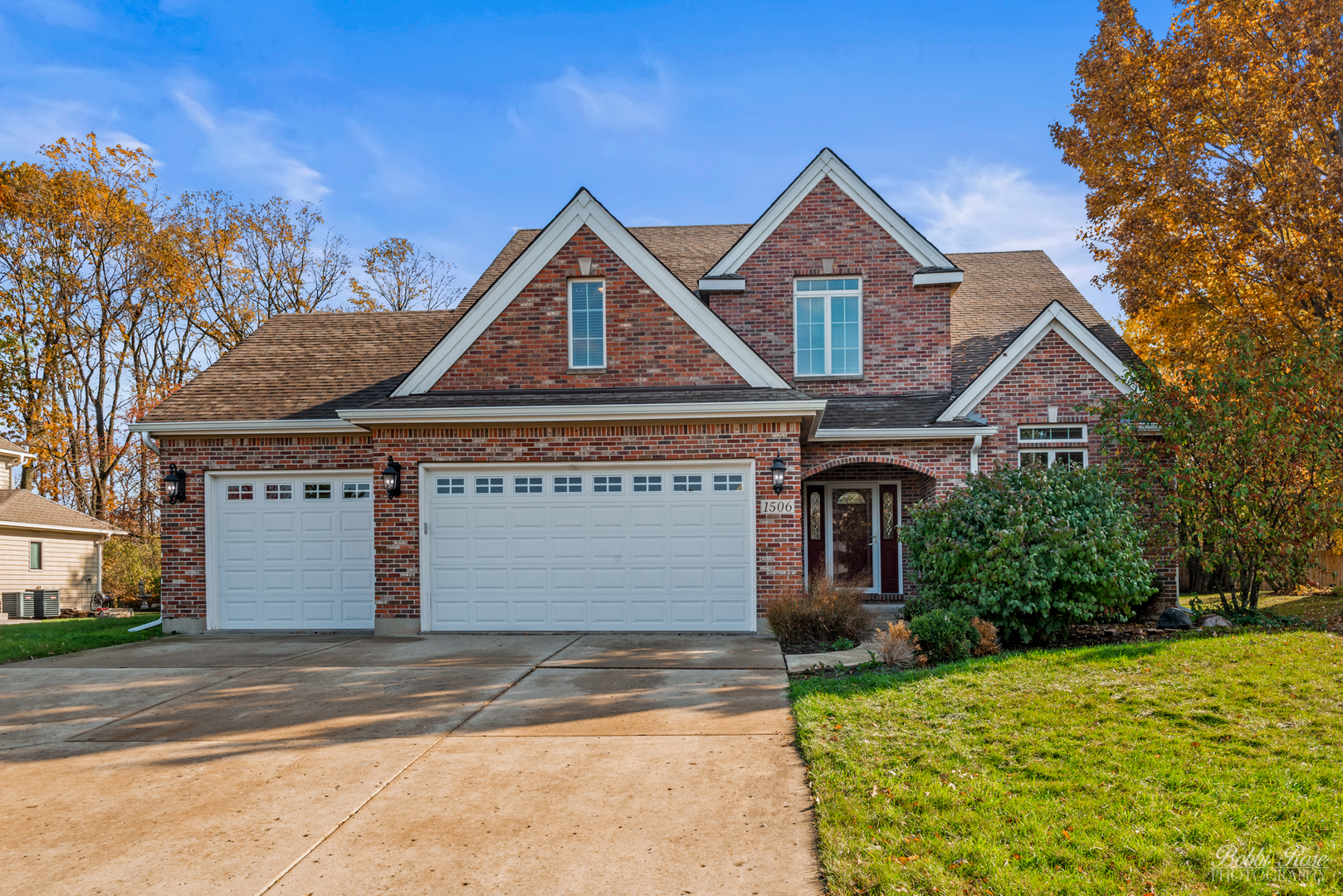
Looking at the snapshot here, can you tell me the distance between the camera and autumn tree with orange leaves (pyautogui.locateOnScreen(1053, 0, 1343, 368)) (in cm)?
1303

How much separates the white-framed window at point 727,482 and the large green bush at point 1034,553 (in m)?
2.52

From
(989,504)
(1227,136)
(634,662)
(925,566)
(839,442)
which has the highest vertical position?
(1227,136)

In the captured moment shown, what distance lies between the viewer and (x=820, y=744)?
5773 mm

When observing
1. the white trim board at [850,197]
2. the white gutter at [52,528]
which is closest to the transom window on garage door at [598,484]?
the white trim board at [850,197]

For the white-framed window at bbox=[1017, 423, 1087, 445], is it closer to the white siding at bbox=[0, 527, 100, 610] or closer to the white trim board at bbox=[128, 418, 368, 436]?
the white trim board at bbox=[128, 418, 368, 436]

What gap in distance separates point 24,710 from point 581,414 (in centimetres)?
672

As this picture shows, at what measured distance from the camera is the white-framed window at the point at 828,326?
15023 mm

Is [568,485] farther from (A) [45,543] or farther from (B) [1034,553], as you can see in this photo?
(A) [45,543]

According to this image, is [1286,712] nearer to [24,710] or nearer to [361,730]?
[361,730]

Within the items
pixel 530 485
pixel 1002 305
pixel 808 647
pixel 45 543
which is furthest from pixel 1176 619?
pixel 45 543

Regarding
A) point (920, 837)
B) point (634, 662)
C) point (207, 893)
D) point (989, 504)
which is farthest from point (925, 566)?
point (207, 893)

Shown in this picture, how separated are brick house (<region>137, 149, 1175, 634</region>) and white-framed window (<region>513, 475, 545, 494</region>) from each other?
0.03 metres

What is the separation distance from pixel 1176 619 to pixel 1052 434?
351 centimetres

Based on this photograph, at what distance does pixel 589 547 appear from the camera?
1171 cm
